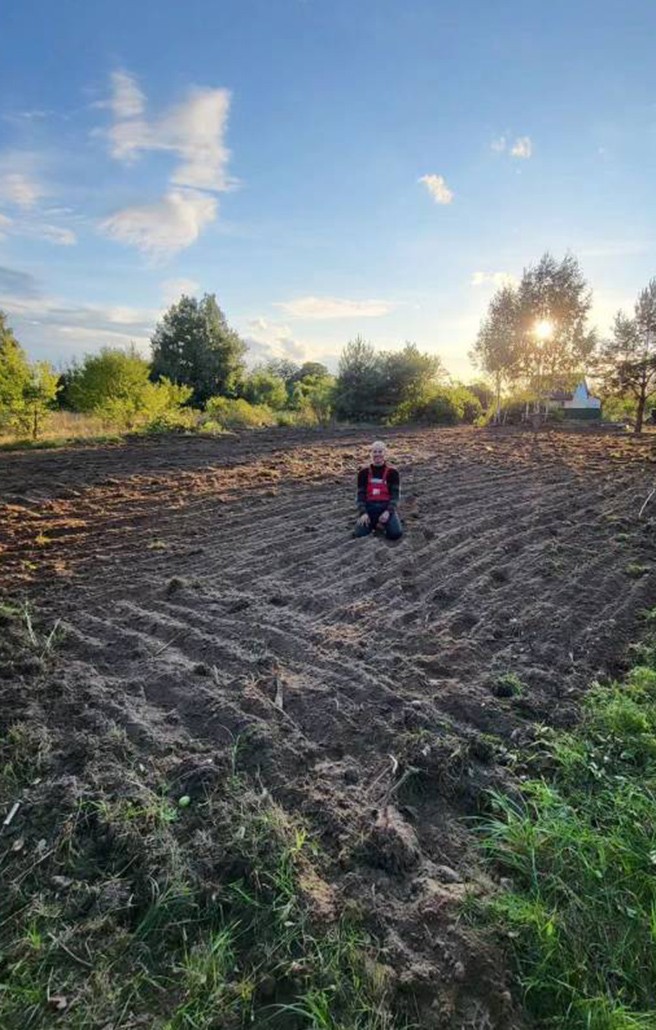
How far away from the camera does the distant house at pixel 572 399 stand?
2120 centimetres

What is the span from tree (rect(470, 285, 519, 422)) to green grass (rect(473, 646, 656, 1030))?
20096 millimetres

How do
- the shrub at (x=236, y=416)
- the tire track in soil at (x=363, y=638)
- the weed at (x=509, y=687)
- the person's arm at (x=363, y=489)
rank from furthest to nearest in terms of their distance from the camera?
the shrub at (x=236, y=416) → the person's arm at (x=363, y=489) → the weed at (x=509, y=687) → the tire track in soil at (x=363, y=638)

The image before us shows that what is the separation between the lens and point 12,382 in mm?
11539

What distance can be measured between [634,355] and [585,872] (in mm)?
21713

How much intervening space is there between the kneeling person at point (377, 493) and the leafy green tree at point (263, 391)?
24.9m

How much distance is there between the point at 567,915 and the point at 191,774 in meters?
1.56

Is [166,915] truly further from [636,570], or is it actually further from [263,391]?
[263,391]

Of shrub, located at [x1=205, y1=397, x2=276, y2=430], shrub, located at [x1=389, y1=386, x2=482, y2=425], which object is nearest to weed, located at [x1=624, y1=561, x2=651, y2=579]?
shrub, located at [x1=205, y1=397, x2=276, y2=430]

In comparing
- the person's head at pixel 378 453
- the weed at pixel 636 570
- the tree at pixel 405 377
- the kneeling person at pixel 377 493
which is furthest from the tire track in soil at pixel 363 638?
the tree at pixel 405 377

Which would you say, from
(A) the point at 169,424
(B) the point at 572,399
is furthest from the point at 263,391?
(B) the point at 572,399

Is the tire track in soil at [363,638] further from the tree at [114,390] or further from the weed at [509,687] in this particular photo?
the tree at [114,390]

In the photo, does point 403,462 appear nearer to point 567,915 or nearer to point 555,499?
point 555,499

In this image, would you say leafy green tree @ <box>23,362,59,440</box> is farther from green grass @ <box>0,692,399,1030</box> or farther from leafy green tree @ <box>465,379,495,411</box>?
leafy green tree @ <box>465,379,495,411</box>

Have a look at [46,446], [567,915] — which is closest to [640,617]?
[567,915]
